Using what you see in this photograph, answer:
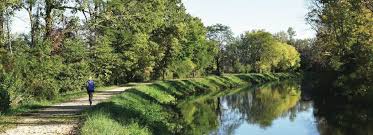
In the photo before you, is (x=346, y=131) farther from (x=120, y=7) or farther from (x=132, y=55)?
(x=132, y=55)

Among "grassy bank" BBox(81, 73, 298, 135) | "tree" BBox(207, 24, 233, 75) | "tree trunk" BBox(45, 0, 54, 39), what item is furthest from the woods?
"tree" BBox(207, 24, 233, 75)

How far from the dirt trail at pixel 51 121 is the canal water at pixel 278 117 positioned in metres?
7.18

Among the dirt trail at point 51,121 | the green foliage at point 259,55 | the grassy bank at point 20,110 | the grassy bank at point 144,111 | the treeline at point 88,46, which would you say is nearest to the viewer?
the dirt trail at point 51,121

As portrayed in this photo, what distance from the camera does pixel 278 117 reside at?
125 feet

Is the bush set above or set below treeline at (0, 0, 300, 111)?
below

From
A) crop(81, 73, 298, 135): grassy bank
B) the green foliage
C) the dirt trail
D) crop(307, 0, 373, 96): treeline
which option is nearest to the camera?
the dirt trail

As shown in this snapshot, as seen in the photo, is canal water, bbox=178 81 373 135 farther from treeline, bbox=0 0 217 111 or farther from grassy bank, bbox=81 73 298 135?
treeline, bbox=0 0 217 111

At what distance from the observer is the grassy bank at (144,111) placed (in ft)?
70.9

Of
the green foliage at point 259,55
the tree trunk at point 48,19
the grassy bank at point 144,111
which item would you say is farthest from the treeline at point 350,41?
the green foliage at point 259,55

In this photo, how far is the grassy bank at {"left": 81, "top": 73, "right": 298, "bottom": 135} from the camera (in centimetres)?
2161

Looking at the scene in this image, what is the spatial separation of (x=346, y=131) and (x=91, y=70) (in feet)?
85.9

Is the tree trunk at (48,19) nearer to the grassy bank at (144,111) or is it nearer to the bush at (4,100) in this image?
the grassy bank at (144,111)

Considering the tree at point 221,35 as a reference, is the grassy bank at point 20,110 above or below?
below

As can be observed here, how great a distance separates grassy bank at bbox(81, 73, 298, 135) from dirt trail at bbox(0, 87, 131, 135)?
76 centimetres
